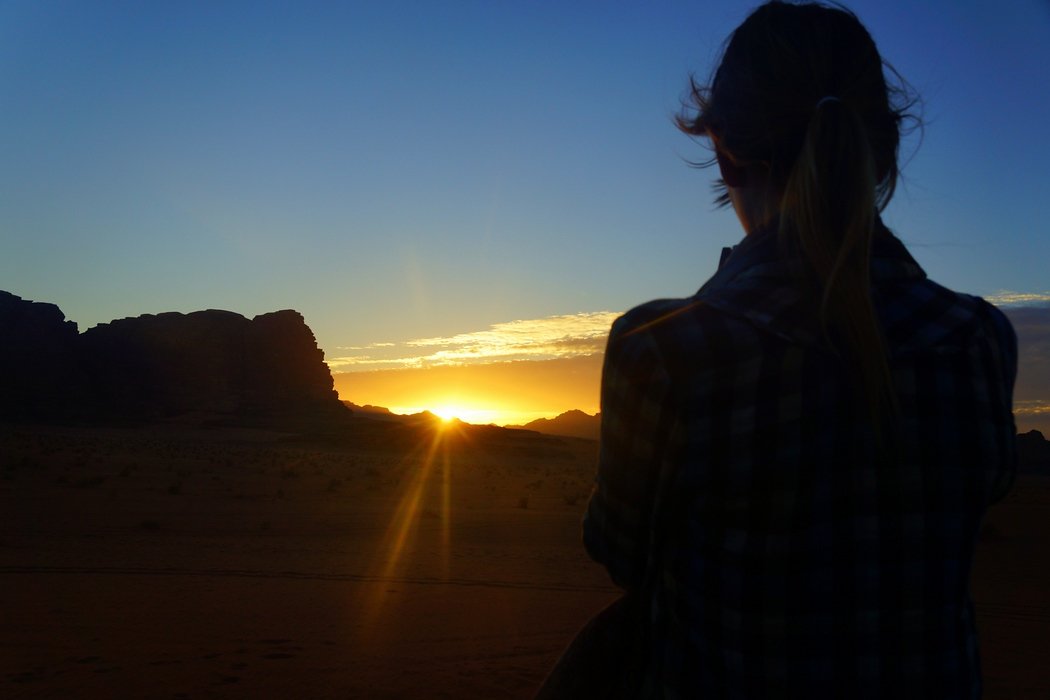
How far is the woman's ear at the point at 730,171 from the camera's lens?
139 cm

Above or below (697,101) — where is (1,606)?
below

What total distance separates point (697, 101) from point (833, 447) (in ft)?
2.34

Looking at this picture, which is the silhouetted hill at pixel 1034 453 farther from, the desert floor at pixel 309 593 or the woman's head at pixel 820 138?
the woman's head at pixel 820 138

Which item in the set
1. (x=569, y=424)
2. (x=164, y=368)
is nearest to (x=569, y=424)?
(x=569, y=424)

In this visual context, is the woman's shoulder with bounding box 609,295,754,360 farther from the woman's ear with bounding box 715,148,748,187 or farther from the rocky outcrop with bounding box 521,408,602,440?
the rocky outcrop with bounding box 521,408,602,440

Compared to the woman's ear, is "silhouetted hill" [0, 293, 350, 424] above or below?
above

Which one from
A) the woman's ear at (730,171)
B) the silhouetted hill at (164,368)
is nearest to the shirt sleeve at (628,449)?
the woman's ear at (730,171)

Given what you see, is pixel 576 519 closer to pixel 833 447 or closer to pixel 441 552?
pixel 441 552

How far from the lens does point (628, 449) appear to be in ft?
3.82

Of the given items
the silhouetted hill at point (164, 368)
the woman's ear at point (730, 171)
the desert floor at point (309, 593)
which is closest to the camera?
the woman's ear at point (730, 171)

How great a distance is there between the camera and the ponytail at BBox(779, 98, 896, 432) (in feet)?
3.54

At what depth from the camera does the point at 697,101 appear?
1.50 m

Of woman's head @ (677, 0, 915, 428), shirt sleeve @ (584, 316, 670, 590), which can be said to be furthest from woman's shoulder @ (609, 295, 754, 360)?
woman's head @ (677, 0, 915, 428)

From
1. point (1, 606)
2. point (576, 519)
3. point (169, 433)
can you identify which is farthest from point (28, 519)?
point (169, 433)
